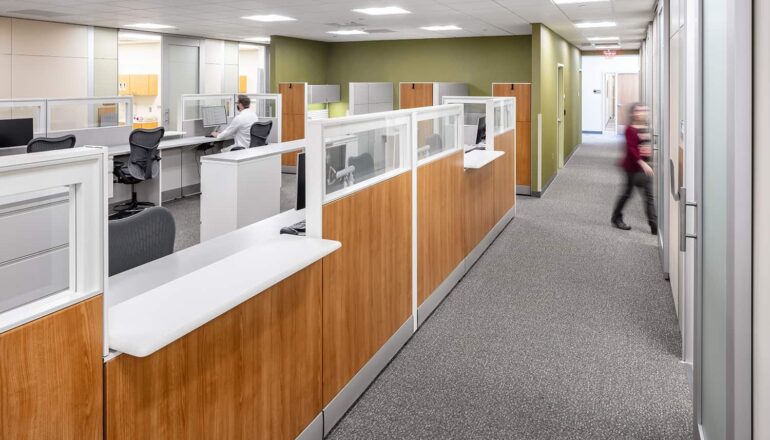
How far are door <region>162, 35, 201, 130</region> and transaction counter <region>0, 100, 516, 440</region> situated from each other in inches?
253

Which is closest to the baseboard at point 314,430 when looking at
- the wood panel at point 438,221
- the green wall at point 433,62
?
the wood panel at point 438,221

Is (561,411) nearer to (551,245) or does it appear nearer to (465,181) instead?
(465,181)

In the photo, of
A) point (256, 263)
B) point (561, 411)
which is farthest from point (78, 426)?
point (561, 411)

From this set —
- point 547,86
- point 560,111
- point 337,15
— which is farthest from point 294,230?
point 560,111

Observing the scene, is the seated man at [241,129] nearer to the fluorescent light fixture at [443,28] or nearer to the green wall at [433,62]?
the fluorescent light fixture at [443,28]

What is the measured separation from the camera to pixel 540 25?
6973mm

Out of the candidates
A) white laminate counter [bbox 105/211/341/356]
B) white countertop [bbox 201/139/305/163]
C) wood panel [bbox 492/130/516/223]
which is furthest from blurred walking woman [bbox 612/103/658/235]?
white laminate counter [bbox 105/211/341/356]

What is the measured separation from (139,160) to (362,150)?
3.75 m

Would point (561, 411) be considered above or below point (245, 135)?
below

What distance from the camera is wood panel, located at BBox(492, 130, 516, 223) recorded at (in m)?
4.89

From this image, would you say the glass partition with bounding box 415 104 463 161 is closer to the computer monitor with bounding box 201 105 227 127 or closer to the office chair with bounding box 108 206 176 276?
the office chair with bounding box 108 206 176 276

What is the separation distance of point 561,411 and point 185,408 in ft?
4.57

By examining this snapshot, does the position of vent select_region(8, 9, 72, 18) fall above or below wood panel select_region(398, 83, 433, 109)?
above

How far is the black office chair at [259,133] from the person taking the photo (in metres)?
6.41
